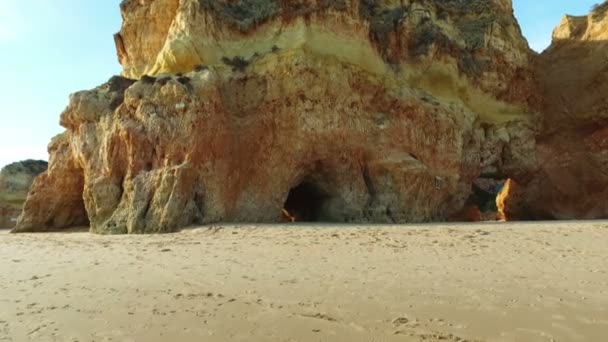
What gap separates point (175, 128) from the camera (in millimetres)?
12633

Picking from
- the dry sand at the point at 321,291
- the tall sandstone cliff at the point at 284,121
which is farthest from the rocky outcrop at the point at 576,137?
the dry sand at the point at 321,291

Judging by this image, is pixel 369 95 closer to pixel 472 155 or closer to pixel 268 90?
pixel 268 90

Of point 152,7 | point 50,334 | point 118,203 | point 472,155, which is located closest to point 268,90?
point 118,203

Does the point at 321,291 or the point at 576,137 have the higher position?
the point at 576,137

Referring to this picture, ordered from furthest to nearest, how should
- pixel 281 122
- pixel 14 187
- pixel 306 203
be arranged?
pixel 14 187, pixel 306 203, pixel 281 122

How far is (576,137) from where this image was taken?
19.1 m

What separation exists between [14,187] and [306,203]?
59.8 feet

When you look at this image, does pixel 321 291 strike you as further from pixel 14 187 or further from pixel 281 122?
pixel 14 187

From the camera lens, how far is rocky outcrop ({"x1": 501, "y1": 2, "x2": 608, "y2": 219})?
18828mm

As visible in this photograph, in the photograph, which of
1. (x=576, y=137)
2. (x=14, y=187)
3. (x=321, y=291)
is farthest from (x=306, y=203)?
(x=14, y=187)

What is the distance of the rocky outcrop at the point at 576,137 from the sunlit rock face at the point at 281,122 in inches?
85.6

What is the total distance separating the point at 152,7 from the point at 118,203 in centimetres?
841

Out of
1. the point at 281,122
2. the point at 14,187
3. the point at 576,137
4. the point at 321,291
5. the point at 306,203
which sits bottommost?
the point at 321,291

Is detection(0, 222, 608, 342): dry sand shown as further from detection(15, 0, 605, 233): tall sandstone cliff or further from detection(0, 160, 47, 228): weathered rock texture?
detection(0, 160, 47, 228): weathered rock texture
